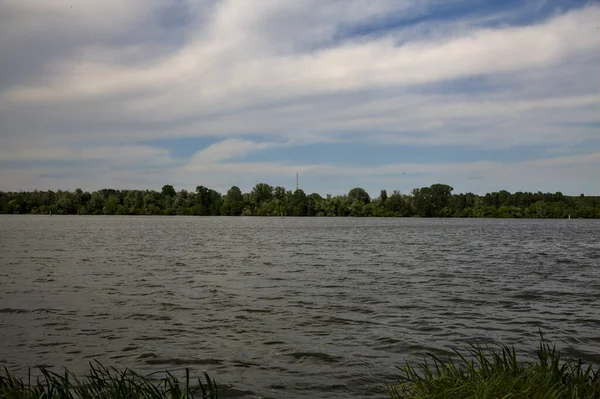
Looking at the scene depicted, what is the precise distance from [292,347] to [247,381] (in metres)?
2.88

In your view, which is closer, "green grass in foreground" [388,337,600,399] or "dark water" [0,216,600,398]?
"green grass in foreground" [388,337,600,399]

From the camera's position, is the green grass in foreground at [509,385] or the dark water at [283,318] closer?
the green grass in foreground at [509,385]

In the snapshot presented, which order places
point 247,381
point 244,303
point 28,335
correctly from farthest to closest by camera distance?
point 244,303 < point 28,335 < point 247,381

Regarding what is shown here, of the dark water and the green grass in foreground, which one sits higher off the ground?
the green grass in foreground

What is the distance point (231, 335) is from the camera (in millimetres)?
15297

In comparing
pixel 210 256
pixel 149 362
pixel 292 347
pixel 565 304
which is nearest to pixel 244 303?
pixel 292 347

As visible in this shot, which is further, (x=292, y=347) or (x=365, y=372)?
(x=292, y=347)

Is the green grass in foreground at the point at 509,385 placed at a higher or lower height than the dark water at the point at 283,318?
higher

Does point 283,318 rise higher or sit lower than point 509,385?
lower

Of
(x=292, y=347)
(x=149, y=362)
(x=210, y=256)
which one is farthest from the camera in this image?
(x=210, y=256)

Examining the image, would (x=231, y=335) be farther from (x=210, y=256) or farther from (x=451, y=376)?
(x=210, y=256)

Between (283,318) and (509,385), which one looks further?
(283,318)

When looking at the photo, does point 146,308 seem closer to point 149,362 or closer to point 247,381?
point 149,362

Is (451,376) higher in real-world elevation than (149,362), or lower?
higher
